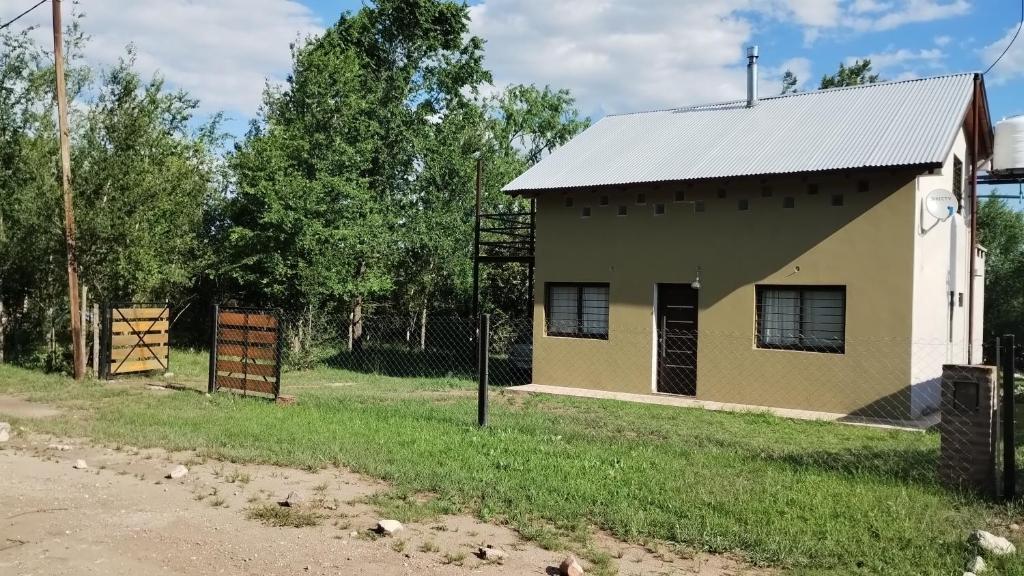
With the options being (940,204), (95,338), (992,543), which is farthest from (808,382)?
(95,338)

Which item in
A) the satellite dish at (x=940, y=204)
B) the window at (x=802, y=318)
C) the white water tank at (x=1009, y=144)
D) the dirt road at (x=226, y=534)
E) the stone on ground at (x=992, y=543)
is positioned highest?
the white water tank at (x=1009, y=144)

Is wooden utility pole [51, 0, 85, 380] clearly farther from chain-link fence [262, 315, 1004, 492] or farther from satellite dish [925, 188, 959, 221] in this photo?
satellite dish [925, 188, 959, 221]

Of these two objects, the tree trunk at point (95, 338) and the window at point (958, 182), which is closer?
the window at point (958, 182)

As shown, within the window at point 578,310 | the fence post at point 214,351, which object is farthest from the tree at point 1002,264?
the fence post at point 214,351

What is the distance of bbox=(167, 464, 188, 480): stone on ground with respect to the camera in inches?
285

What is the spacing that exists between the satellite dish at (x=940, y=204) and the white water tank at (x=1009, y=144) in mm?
4144

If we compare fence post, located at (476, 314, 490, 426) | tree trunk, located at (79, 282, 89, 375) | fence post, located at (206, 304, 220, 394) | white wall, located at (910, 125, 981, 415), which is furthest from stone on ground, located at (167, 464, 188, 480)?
white wall, located at (910, 125, 981, 415)

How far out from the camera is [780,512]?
236 inches

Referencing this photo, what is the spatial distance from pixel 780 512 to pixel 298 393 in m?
10.1

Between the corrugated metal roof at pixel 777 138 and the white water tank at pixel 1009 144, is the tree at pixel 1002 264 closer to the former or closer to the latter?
the white water tank at pixel 1009 144

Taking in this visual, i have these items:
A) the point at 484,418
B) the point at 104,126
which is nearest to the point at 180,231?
the point at 104,126

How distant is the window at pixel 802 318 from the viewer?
44.6 ft

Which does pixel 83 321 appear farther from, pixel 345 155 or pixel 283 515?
pixel 283 515

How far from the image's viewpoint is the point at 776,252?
14031 millimetres
